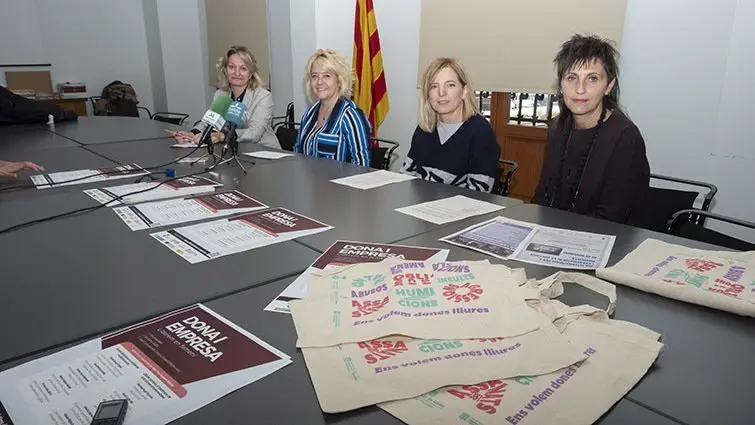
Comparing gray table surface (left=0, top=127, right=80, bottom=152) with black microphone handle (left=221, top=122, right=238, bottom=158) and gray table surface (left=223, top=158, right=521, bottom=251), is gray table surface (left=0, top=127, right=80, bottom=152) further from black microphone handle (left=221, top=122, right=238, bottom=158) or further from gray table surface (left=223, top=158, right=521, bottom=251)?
gray table surface (left=223, top=158, right=521, bottom=251)

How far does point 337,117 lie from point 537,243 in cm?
175

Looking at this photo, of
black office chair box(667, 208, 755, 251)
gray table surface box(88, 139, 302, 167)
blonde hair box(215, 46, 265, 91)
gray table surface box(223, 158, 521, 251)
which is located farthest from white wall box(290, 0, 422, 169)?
black office chair box(667, 208, 755, 251)

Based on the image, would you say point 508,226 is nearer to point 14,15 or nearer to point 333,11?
point 333,11

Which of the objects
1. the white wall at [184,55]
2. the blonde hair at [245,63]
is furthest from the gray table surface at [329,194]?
the white wall at [184,55]

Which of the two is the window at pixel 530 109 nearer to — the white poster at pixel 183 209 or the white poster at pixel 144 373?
the white poster at pixel 183 209

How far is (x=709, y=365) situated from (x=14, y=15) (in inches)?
274

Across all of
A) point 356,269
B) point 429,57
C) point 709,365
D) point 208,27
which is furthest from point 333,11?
point 709,365

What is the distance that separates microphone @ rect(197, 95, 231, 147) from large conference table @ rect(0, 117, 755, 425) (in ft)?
1.17

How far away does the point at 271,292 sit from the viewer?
3.56 ft

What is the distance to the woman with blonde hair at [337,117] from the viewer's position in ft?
9.36

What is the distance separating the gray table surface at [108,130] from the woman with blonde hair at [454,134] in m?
1.69

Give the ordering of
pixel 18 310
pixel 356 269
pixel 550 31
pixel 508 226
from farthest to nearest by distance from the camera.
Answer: pixel 550 31
pixel 508 226
pixel 356 269
pixel 18 310

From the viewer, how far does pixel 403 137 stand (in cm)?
453

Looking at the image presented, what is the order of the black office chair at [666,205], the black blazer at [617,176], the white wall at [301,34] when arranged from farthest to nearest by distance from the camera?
1. the white wall at [301,34]
2. the black office chair at [666,205]
3. the black blazer at [617,176]
